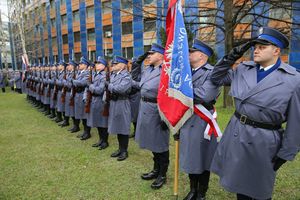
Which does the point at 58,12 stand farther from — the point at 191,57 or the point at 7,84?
the point at 191,57

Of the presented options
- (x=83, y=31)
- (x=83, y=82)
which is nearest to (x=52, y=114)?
(x=83, y=82)

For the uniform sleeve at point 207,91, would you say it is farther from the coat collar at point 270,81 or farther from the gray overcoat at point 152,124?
the gray overcoat at point 152,124

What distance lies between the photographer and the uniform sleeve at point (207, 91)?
128 inches

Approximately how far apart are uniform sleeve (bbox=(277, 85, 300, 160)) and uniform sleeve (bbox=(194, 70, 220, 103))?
924 mm

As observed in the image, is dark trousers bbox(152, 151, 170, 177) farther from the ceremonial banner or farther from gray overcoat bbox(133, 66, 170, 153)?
the ceremonial banner

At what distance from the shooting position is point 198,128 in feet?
11.2

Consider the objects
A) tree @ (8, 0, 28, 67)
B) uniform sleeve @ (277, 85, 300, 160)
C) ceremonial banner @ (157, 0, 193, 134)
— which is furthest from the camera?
tree @ (8, 0, 28, 67)

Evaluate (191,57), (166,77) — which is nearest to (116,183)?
(166,77)

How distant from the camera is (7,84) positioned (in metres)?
24.4

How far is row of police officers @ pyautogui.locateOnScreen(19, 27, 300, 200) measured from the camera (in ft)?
8.34

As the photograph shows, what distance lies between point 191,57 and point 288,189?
2.37m

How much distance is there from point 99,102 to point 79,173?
1839mm

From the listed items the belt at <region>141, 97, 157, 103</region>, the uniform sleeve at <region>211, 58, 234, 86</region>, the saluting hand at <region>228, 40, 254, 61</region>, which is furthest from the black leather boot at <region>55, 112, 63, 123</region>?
the saluting hand at <region>228, 40, 254, 61</region>

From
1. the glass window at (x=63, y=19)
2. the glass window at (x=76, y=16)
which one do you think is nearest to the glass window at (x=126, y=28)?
the glass window at (x=76, y=16)
